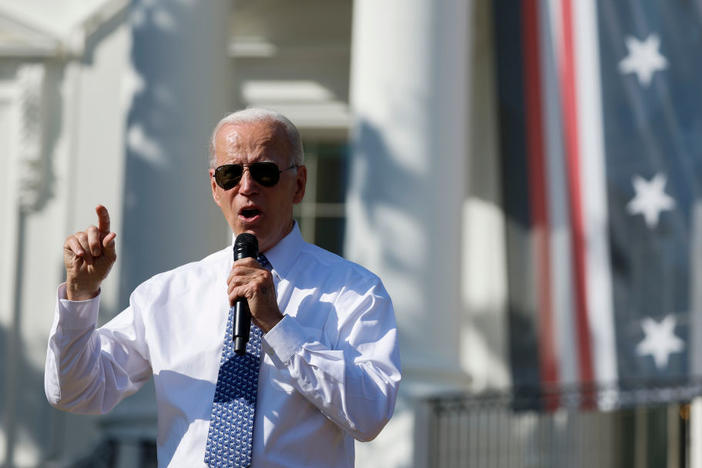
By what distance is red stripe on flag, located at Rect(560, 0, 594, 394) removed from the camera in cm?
792

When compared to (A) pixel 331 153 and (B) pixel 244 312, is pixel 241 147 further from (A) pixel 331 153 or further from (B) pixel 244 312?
(A) pixel 331 153

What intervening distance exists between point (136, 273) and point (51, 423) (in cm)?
299

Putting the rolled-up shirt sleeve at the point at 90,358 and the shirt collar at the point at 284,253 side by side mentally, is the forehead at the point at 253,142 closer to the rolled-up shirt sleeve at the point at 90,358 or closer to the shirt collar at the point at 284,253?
the shirt collar at the point at 284,253

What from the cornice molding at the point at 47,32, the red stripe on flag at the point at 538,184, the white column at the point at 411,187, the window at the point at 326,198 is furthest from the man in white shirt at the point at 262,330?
the cornice molding at the point at 47,32

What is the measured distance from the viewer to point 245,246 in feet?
9.29

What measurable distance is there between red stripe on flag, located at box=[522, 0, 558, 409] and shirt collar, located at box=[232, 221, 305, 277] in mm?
5396

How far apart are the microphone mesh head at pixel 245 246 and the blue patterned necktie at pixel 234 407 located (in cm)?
5

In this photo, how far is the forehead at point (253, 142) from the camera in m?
2.94

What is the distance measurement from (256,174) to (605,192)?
5.44 m

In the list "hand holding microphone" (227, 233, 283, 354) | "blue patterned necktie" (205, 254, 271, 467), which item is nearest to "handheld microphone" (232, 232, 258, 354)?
"hand holding microphone" (227, 233, 283, 354)

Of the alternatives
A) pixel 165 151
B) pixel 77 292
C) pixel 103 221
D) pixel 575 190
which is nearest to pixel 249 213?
pixel 103 221

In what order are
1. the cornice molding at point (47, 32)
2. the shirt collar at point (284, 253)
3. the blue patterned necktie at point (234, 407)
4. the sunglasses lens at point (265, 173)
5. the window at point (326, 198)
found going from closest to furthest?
1. the blue patterned necktie at point (234, 407)
2. the sunglasses lens at point (265, 173)
3. the shirt collar at point (284, 253)
4. the cornice molding at point (47, 32)
5. the window at point (326, 198)

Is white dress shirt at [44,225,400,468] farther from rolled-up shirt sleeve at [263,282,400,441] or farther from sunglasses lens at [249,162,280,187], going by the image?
sunglasses lens at [249,162,280,187]

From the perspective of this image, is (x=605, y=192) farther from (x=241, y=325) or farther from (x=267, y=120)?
(x=241, y=325)
